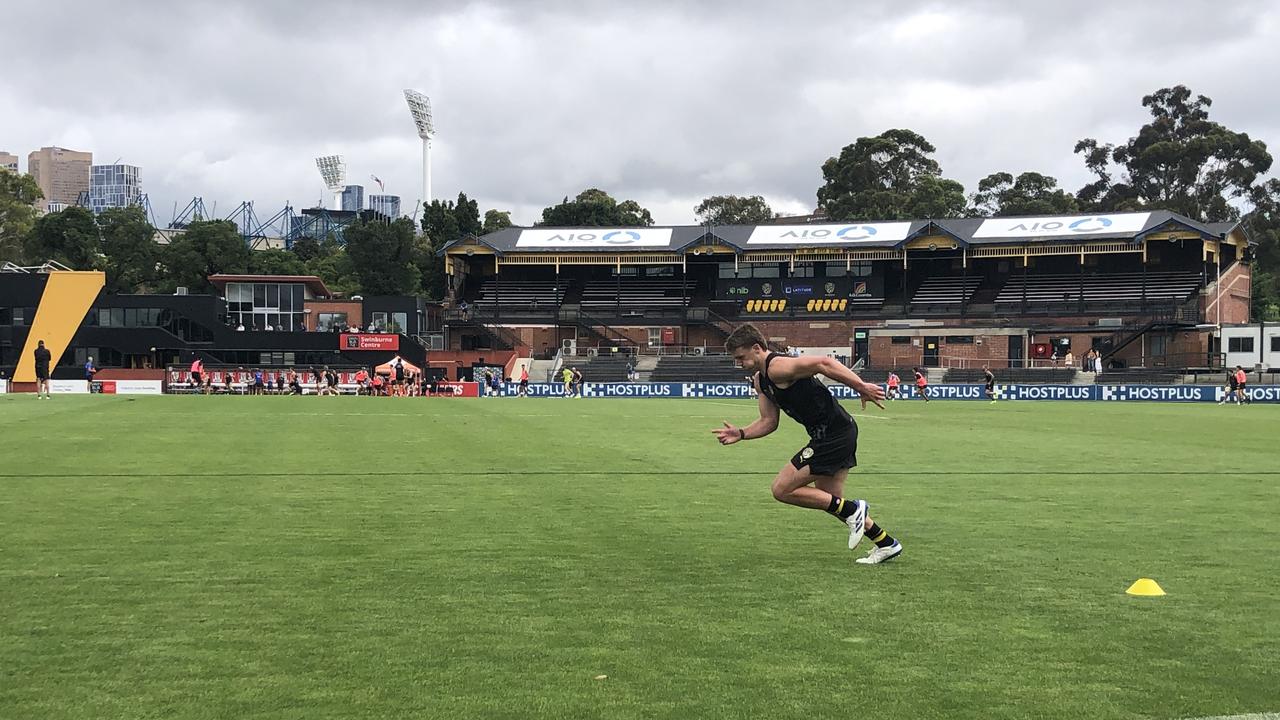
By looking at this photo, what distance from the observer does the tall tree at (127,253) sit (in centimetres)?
8906

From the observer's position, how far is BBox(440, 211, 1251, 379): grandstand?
68.2m

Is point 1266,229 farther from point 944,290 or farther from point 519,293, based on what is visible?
point 519,293

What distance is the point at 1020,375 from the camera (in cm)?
6316

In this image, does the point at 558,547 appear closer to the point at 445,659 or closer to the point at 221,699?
the point at 445,659

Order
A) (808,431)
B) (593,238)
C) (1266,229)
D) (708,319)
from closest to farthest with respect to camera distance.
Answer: (808,431) < (708,319) < (593,238) < (1266,229)

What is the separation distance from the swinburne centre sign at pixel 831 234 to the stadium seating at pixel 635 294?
6932 millimetres

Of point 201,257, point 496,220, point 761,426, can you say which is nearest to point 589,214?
point 496,220

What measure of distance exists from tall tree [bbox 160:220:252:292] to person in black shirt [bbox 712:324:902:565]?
8891 cm

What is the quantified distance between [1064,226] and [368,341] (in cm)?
4852

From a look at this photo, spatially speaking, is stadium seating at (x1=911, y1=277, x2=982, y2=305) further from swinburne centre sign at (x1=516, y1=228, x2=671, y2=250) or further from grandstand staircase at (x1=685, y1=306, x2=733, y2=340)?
swinburne centre sign at (x1=516, y1=228, x2=671, y2=250)

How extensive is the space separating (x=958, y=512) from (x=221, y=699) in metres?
8.50

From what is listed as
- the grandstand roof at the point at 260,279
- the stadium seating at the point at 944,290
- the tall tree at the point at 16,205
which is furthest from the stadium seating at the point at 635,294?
the tall tree at the point at 16,205

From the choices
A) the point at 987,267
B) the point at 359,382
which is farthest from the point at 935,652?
the point at 987,267

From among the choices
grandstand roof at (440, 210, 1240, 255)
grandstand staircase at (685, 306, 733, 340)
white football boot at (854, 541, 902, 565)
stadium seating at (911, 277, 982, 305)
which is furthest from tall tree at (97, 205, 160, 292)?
white football boot at (854, 541, 902, 565)
